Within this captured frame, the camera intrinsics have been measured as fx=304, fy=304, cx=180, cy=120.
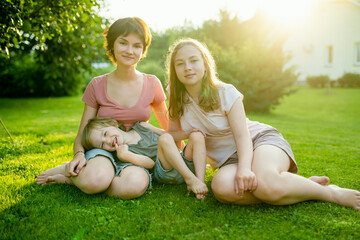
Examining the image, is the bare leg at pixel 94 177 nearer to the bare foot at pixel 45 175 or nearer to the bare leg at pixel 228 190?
the bare foot at pixel 45 175

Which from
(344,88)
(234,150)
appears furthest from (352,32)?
(234,150)

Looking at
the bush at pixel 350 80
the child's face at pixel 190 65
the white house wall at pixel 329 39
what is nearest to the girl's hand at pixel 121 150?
the child's face at pixel 190 65

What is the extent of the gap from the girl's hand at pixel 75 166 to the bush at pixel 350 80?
1894cm

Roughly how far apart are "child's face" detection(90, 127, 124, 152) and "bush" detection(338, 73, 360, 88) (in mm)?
18638

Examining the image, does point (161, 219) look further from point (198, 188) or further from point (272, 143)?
point (272, 143)

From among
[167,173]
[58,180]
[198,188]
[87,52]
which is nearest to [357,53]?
[87,52]

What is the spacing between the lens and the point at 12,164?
330cm

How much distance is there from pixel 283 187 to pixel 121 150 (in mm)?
1300

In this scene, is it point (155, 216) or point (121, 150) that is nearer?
point (155, 216)

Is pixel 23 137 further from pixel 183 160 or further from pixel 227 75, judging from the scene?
pixel 227 75

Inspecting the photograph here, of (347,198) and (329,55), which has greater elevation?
(329,55)

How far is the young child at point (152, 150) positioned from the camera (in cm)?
244

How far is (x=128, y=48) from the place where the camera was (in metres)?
2.76

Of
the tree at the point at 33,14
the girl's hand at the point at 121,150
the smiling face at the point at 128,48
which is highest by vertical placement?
the tree at the point at 33,14
